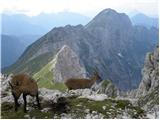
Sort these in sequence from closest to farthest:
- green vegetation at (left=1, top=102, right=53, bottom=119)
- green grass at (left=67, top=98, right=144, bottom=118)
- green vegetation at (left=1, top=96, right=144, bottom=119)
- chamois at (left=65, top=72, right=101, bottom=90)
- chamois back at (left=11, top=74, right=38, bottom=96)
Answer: green vegetation at (left=1, top=102, right=53, bottom=119) → green vegetation at (left=1, top=96, right=144, bottom=119) → green grass at (left=67, top=98, right=144, bottom=118) → chamois back at (left=11, top=74, right=38, bottom=96) → chamois at (left=65, top=72, right=101, bottom=90)

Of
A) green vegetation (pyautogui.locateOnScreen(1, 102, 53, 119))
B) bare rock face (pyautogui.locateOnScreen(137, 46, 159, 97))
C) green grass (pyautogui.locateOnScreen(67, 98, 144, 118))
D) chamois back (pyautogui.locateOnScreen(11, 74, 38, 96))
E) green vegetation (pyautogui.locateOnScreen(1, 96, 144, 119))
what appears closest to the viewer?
green vegetation (pyautogui.locateOnScreen(1, 102, 53, 119))

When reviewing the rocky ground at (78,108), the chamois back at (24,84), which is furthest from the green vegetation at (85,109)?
the chamois back at (24,84)

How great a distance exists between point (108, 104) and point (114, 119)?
353 cm

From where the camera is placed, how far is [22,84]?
88.5 ft

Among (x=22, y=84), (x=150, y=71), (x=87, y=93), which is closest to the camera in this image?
(x=22, y=84)

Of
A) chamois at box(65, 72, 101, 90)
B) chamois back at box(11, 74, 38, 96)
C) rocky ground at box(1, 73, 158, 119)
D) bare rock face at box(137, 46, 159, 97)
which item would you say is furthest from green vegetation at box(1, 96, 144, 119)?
bare rock face at box(137, 46, 159, 97)

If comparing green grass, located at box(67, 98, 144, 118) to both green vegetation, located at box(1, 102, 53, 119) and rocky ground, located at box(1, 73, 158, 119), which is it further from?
green vegetation, located at box(1, 102, 53, 119)

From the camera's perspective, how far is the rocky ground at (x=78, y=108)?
26359 mm

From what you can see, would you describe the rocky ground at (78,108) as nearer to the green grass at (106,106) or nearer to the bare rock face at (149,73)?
the green grass at (106,106)

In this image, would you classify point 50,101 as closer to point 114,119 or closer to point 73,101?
point 73,101

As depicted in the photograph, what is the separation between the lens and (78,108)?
2756cm

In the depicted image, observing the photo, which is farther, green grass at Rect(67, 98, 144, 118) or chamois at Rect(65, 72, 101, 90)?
chamois at Rect(65, 72, 101, 90)

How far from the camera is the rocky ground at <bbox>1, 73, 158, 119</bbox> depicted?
2636cm

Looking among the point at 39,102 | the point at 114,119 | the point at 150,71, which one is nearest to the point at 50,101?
the point at 39,102
